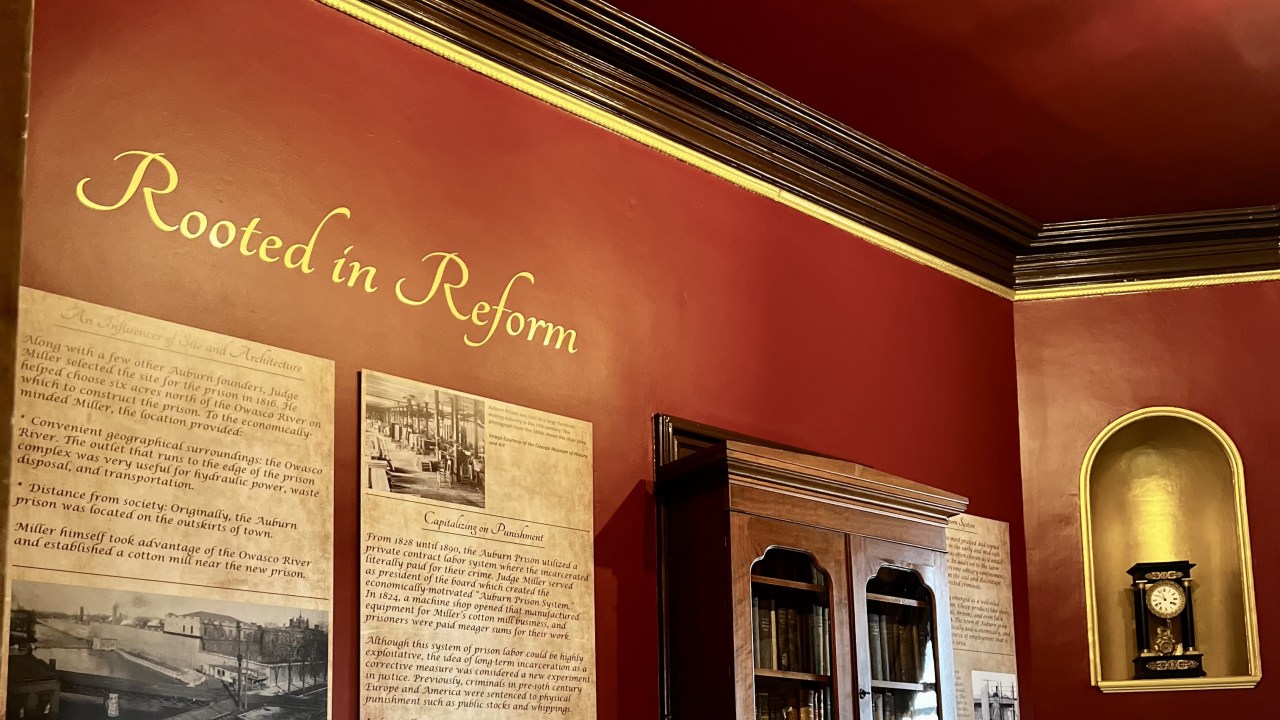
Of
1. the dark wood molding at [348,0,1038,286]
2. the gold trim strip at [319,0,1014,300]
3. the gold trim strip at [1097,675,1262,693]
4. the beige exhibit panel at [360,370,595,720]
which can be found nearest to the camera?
the beige exhibit panel at [360,370,595,720]

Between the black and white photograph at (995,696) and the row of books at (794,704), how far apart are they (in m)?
1.54

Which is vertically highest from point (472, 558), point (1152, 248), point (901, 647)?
point (1152, 248)

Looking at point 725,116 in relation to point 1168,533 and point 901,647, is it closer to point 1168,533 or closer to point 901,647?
point 901,647

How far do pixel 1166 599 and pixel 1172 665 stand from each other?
30 cm

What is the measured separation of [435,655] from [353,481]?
54 centimetres

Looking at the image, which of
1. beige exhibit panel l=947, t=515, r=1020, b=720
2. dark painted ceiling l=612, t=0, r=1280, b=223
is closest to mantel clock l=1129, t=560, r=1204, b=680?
beige exhibit panel l=947, t=515, r=1020, b=720

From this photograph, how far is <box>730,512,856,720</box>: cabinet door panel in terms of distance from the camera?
4359 millimetres

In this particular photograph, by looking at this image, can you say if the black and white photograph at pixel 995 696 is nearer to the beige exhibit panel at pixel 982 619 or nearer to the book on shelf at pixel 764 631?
the beige exhibit panel at pixel 982 619

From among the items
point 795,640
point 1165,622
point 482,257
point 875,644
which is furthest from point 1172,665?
point 482,257

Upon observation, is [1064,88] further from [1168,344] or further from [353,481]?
[353,481]

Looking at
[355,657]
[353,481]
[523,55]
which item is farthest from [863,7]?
[355,657]

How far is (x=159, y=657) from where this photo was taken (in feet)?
10.9

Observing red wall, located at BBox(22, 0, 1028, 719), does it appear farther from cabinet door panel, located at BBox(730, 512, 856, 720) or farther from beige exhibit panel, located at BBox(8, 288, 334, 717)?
cabinet door panel, located at BBox(730, 512, 856, 720)

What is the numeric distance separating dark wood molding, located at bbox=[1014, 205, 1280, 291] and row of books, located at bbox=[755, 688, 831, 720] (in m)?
2.84
